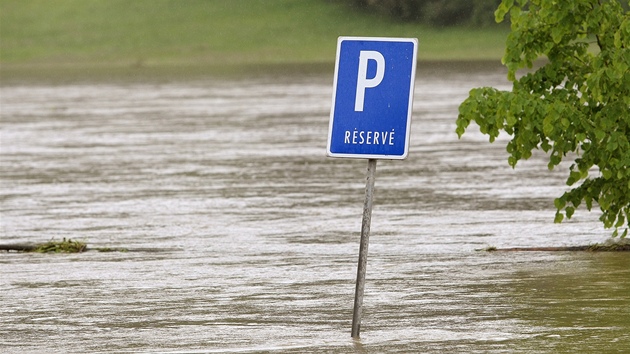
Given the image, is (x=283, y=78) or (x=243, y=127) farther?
(x=283, y=78)

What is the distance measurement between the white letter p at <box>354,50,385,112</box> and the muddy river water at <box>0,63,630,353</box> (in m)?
1.43

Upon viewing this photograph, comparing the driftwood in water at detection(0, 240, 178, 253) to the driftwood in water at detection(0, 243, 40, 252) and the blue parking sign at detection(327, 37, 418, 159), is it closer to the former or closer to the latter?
the driftwood in water at detection(0, 243, 40, 252)

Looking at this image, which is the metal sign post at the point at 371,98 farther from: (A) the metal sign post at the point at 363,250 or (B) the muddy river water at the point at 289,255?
(B) the muddy river water at the point at 289,255

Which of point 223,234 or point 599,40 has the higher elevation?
point 599,40

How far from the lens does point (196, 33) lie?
3602 inches

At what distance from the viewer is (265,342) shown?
345 inches


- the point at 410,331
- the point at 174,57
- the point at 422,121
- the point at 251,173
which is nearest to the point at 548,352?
the point at 410,331

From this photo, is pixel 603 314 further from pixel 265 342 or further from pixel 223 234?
pixel 223 234

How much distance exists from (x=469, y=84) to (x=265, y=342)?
114 feet

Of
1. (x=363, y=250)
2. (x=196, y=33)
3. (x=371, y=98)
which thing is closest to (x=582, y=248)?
(x=363, y=250)

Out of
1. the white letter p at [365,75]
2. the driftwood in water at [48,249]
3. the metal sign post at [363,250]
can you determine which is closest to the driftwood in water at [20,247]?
the driftwood in water at [48,249]

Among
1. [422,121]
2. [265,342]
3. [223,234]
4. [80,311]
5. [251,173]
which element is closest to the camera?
[265,342]

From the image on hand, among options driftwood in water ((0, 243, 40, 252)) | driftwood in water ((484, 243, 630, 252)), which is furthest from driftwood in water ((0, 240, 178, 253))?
driftwood in water ((484, 243, 630, 252))

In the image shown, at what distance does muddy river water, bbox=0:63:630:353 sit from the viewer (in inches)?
355
